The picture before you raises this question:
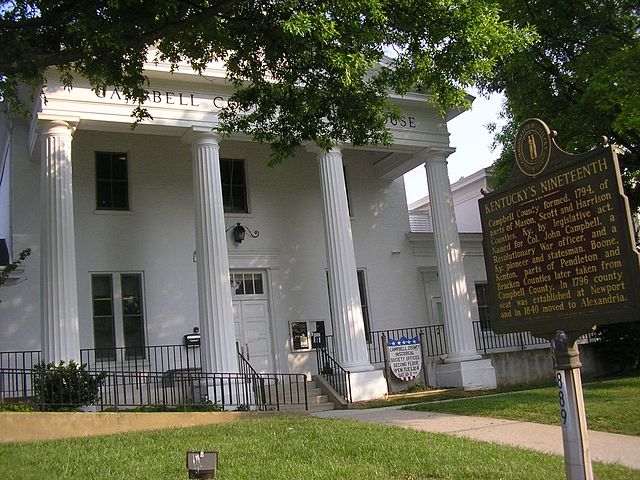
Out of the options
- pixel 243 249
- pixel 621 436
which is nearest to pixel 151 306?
pixel 243 249

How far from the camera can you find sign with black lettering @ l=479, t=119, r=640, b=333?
15.6ft

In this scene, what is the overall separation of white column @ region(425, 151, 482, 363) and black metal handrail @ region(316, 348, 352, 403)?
10.1 feet

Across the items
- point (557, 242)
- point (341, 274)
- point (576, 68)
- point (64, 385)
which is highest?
point (576, 68)

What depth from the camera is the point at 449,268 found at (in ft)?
57.4

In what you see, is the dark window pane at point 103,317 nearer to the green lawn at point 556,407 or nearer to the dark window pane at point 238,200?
the dark window pane at point 238,200

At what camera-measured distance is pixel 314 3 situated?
8656 mm

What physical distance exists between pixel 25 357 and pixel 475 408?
9774mm

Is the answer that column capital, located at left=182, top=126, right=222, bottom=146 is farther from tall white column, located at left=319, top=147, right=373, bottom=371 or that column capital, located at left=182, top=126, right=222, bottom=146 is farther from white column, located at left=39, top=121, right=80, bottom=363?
tall white column, located at left=319, top=147, right=373, bottom=371

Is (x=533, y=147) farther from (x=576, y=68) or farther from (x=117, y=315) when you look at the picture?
(x=117, y=315)

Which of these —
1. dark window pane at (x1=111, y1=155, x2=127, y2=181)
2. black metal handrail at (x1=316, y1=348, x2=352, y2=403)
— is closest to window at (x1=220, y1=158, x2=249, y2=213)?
dark window pane at (x1=111, y1=155, x2=127, y2=181)

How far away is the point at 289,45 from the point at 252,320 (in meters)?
10.1

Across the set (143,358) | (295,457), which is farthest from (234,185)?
(295,457)

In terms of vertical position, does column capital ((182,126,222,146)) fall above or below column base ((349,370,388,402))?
above

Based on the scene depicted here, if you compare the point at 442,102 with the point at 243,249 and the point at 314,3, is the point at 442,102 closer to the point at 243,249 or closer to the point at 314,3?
the point at 314,3
